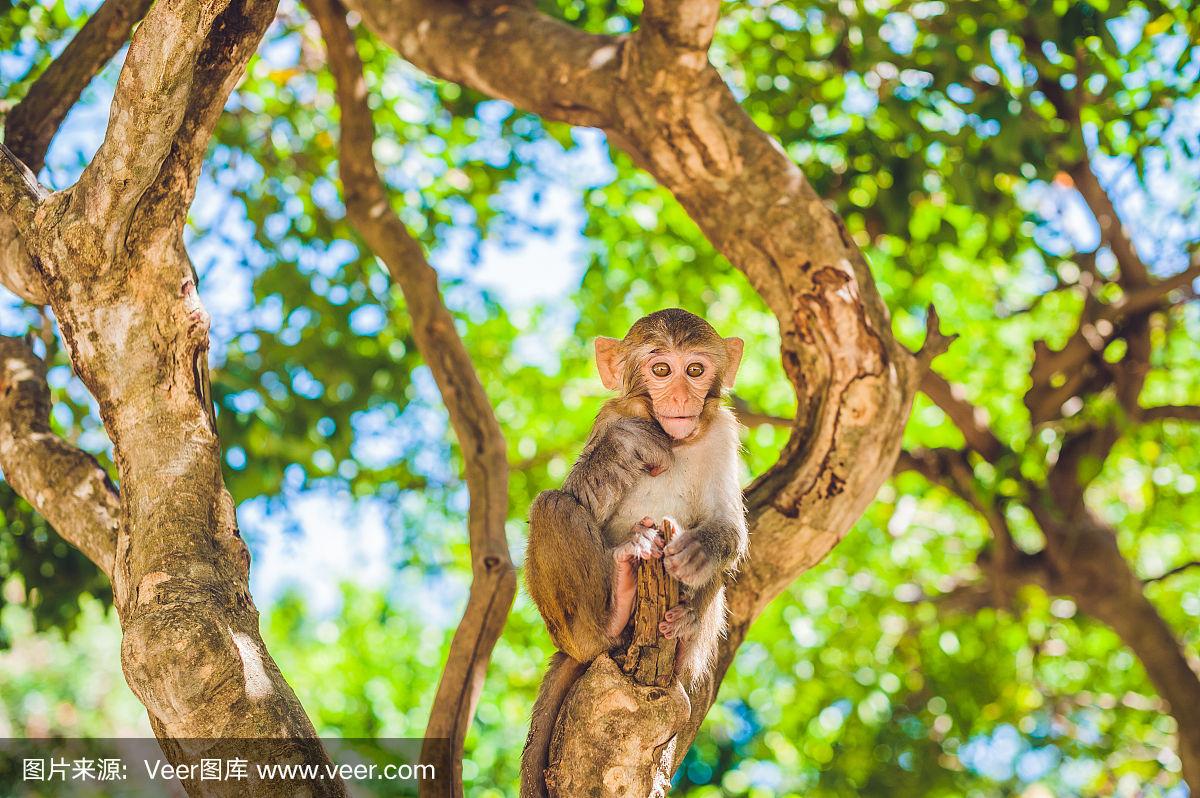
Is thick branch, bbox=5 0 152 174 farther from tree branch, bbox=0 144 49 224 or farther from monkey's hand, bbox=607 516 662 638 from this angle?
monkey's hand, bbox=607 516 662 638

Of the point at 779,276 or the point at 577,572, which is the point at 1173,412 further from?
the point at 577,572

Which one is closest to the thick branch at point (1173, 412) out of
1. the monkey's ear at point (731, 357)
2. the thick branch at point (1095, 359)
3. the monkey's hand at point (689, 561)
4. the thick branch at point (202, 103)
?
the thick branch at point (1095, 359)

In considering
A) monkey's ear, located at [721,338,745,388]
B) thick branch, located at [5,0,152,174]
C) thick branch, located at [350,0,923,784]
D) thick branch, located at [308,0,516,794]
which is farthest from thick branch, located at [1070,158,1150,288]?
thick branch, located at [5,0,152,174]

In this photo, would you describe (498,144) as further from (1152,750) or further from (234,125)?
(1152,750)

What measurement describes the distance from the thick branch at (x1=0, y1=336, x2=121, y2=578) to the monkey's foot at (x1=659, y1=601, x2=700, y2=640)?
1.56 m

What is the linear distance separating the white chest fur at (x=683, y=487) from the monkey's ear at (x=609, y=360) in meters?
0.36

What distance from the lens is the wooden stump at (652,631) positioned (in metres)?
3.19

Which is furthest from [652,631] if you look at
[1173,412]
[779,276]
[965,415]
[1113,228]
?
[1113,228]

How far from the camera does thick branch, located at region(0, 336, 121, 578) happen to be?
3500 millimetres

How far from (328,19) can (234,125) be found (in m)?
1.56

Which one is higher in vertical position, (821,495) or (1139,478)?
(1139,478)

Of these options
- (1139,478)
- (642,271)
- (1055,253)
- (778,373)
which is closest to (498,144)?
(642,271)

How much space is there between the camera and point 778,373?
8523 mm

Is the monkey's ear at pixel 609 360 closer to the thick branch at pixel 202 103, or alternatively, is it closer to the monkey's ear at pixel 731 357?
the monkey's ear at pixel 731 357
